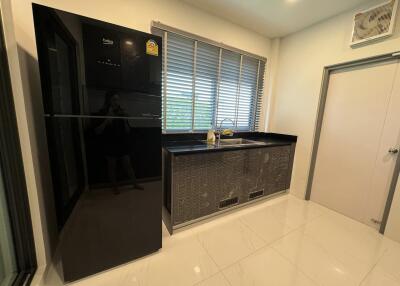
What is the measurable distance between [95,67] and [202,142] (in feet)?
4.92

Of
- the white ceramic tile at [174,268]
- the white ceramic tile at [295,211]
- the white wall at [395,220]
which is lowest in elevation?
the white ceramic tile at [174,268]

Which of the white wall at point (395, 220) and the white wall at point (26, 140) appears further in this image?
the white wall at point (395, 220)

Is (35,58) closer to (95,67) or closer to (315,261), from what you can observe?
(95,67)

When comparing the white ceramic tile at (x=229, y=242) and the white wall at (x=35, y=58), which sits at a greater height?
the white wall at (x=35, y=58)

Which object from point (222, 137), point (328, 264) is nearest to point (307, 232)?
point (328, 264)

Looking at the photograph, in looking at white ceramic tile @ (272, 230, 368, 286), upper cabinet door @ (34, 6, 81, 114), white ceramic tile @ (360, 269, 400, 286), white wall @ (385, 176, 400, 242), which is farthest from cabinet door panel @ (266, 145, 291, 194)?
upper cabinet door @ (34, 6, 81, 114)

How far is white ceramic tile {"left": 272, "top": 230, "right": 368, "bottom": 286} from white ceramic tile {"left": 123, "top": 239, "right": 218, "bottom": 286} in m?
0.76

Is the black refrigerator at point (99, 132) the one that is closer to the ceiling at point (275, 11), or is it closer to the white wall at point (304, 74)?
the ceiling at point (275, 11)

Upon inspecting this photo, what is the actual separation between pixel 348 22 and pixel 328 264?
270cm

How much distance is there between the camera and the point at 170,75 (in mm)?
2139

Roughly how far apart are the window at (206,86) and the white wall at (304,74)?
0.38 m

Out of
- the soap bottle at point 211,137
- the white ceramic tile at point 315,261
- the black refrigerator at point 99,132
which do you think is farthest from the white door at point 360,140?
the black refrigerator at point 99,132

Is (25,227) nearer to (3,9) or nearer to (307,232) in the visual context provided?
(3,9)

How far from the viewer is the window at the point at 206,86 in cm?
216
